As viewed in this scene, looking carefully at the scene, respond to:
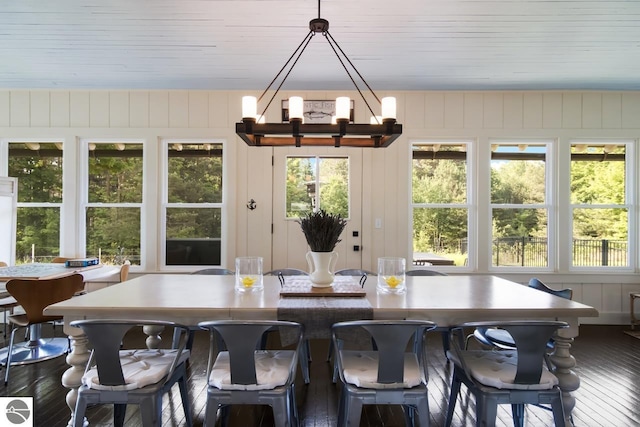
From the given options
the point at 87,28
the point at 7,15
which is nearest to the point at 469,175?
the point at 87,28

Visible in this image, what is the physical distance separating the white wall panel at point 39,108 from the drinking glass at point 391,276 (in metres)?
4.46

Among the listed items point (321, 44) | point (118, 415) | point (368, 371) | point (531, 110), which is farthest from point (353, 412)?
point (531, 110)

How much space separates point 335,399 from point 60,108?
4.56m

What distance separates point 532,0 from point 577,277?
335 cm

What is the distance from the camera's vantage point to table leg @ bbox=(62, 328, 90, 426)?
1847 mm

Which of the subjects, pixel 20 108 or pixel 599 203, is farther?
pixel 599 203

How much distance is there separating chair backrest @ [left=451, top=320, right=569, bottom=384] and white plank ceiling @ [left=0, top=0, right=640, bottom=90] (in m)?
2.24

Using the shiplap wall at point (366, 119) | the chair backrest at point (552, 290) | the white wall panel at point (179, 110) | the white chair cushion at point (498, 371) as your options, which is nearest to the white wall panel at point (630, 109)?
the shiplap wall at point (366, 119)

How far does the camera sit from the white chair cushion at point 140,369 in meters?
1.70

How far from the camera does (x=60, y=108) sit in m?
4.27

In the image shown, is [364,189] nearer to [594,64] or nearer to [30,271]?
[594,64]

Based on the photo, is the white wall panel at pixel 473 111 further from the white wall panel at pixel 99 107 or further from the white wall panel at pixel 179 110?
the white wall panel at pixel 99 107

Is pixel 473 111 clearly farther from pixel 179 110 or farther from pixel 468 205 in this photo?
pixel 179 110

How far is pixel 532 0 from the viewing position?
2.51m
